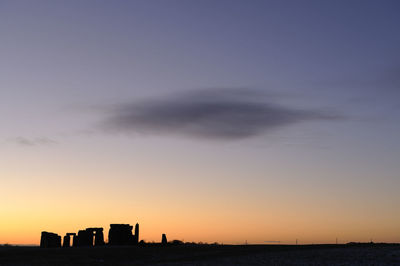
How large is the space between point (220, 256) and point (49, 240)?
28.8 metres

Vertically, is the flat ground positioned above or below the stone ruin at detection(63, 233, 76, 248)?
below

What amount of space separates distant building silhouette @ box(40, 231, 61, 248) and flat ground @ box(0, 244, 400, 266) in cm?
1203

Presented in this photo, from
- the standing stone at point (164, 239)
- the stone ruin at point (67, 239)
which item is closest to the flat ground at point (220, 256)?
the standing stone at point (164, 239)

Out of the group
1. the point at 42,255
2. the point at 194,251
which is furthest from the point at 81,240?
the point at 194,251

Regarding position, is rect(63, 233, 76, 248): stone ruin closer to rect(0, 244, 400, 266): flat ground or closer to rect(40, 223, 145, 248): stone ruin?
rect(40, 223, 145, 248): stone ruin

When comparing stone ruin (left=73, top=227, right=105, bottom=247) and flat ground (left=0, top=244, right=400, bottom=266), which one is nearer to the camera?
flat ground (left=0, top=244, right=400, bottom=266)

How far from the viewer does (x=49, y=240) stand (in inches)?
2638

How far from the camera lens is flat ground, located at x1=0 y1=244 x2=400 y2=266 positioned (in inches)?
1454

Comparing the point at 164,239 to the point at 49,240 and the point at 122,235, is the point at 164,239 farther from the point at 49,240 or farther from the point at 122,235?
the point at 49,240

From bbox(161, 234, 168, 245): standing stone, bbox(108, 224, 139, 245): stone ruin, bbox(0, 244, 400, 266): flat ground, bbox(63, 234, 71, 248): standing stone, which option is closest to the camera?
bbox(0, 244, 400, 266): flat ground

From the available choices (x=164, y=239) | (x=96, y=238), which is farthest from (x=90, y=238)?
(x=164, y=239)

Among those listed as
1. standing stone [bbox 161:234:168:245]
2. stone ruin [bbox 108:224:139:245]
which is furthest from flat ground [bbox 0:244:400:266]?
stone ruin [bbox 108:224:139:245]

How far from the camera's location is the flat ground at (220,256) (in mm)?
36938

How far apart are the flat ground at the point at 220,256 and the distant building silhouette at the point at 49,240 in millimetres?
12031
